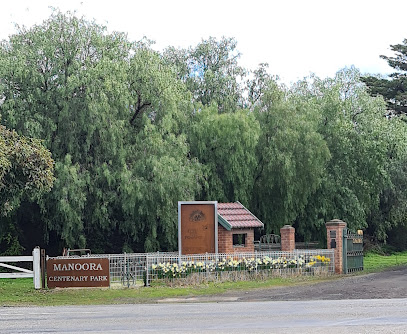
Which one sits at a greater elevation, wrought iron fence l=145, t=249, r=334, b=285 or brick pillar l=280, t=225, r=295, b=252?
brick pillar l=280, t=225, r=295, b=252

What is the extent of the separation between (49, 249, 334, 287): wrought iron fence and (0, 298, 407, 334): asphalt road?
16.4 feet

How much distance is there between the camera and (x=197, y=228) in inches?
1054

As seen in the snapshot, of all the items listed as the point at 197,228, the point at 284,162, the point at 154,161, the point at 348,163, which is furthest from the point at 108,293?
the point at 348,163

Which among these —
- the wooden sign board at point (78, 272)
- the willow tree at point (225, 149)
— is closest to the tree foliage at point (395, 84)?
the willow tree at point (225, 149)

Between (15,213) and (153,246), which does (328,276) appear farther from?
(15,213)

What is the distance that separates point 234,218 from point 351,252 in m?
5.15

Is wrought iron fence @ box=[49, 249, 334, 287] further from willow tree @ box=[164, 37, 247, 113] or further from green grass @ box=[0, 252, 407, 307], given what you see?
willow tree @ box=[164, 37, 247, 113]

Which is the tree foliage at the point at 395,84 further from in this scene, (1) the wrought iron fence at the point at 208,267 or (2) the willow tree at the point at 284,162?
(1) the wrought iron fence at the point at 208,267

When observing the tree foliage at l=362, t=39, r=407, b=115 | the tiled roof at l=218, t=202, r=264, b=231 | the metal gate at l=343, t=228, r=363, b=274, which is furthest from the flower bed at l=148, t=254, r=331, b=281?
the tree foliage at l=362, t=39, r=407, b=115

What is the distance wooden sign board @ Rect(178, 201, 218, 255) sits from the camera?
26625mm

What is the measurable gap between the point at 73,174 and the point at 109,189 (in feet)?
8.61

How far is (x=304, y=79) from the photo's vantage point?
4791cm

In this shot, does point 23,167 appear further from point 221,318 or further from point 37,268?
point 221,318

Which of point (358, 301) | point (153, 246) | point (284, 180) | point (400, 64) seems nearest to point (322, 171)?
point (284, 180)
